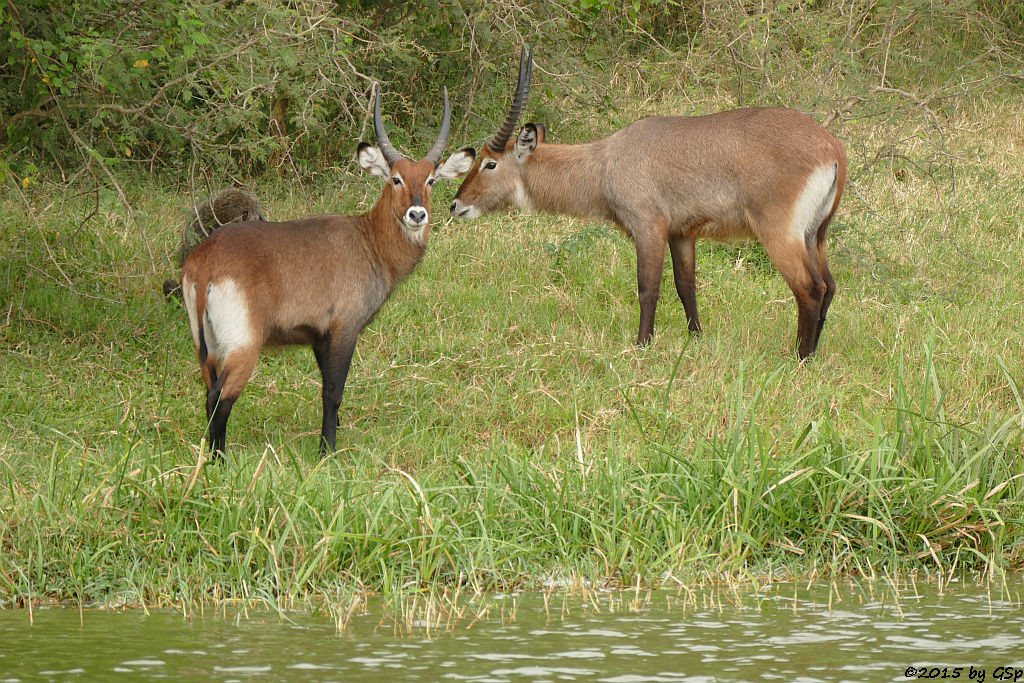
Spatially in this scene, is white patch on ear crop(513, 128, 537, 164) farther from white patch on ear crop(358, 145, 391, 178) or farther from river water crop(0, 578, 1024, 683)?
river water crop(0, 578, 1024, 683)

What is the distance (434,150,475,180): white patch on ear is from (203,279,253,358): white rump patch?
1.28 m

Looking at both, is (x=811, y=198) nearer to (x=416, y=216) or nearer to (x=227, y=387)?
(x=416, y=216)

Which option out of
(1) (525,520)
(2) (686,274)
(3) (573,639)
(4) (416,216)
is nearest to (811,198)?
(2) (686,274)

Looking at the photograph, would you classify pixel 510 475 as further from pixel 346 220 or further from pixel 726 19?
pixel 726 19

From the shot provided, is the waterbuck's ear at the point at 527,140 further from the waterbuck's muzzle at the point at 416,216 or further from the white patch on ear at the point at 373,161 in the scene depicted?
the waterbuck's muzzle at the point at 416,216

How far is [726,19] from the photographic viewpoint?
9.78 metres

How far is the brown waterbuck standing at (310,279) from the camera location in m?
5.77

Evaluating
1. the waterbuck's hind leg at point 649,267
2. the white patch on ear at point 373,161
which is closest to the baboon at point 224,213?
the white patch on ear at point 373,161

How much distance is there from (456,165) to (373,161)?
1.44 ft

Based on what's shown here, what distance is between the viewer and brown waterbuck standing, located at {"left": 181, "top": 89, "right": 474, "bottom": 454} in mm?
5766

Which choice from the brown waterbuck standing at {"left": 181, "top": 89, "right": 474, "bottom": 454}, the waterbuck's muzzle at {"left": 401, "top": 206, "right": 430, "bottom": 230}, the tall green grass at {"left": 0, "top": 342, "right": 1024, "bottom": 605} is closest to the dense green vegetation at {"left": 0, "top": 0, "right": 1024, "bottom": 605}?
the tall green grass at {"left": 0, "top": 342, "right": 1024, "bottom": 605}

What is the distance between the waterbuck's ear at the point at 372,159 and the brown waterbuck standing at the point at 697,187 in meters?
1.37

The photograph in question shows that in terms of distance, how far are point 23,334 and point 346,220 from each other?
2267 millimetres

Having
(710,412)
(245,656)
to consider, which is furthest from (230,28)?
(245,656)
